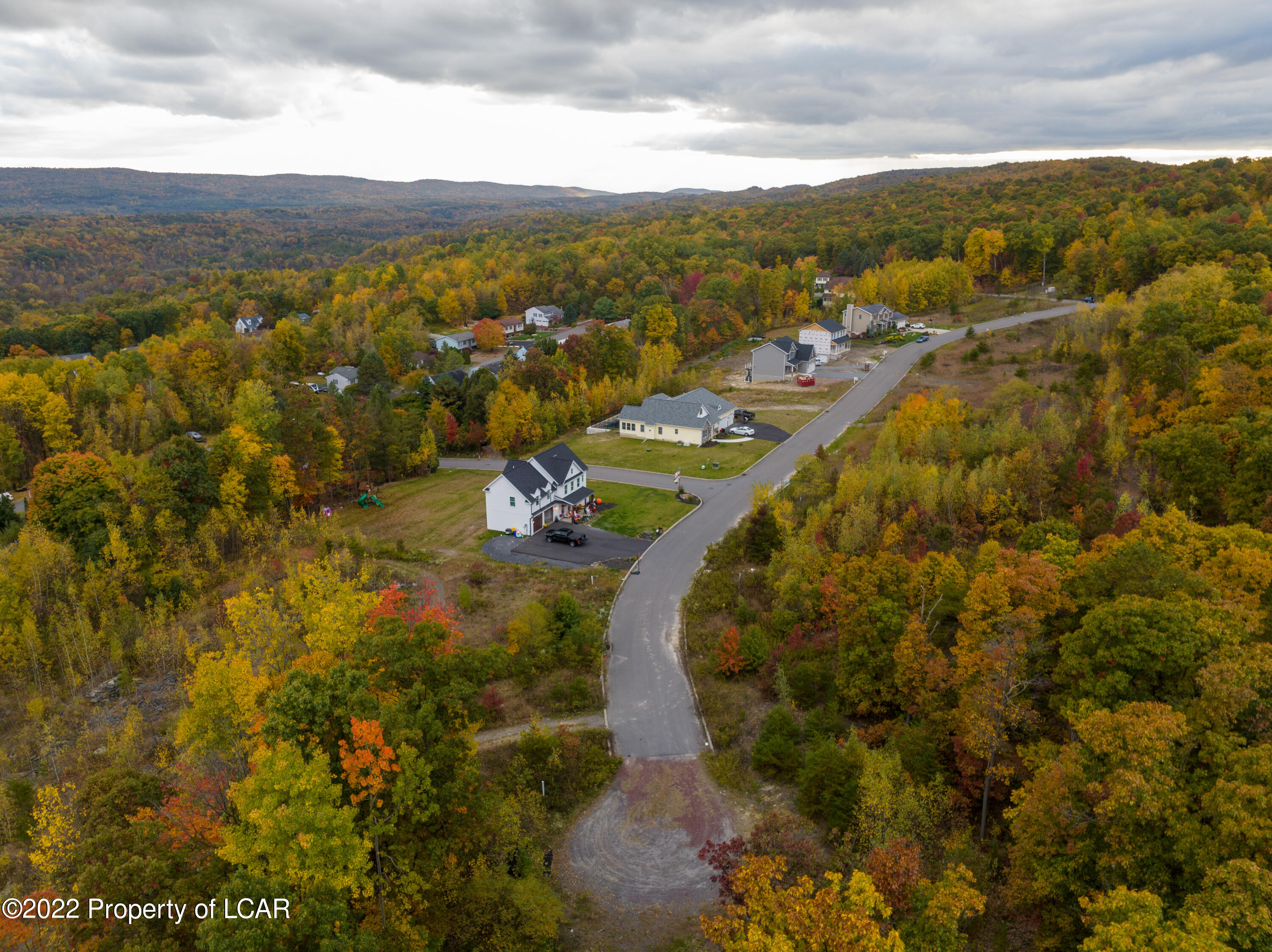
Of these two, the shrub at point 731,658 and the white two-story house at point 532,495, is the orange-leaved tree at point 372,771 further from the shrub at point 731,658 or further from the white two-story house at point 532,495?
the white two-story house at point 532,495

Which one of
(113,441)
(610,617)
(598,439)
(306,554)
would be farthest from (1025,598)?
(113,441)

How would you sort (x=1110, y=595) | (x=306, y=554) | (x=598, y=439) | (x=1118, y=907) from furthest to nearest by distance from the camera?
(x=598, y=439) < (x=306, y=554) < (x=1110, y=595) < (x=1118, y=907)

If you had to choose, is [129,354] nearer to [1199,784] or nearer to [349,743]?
[349,743]

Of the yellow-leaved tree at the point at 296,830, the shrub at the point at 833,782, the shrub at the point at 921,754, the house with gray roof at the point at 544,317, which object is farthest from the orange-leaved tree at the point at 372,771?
the house with gray roof at the point at 544,317

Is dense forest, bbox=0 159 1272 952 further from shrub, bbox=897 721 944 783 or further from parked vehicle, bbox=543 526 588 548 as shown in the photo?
parked vehicle, bbox=543 526 588 548

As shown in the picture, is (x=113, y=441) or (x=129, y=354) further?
(x=129, y=354)

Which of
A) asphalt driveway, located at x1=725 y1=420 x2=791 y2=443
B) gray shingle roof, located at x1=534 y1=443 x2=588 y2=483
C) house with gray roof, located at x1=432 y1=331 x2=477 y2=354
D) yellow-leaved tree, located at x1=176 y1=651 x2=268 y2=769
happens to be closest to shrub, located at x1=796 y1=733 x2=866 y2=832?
yellow-leaved tree, located at x1=176 y1=651 x2=268 y2=769

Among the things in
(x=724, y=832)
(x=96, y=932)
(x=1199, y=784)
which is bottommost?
(x=724, y=832)
